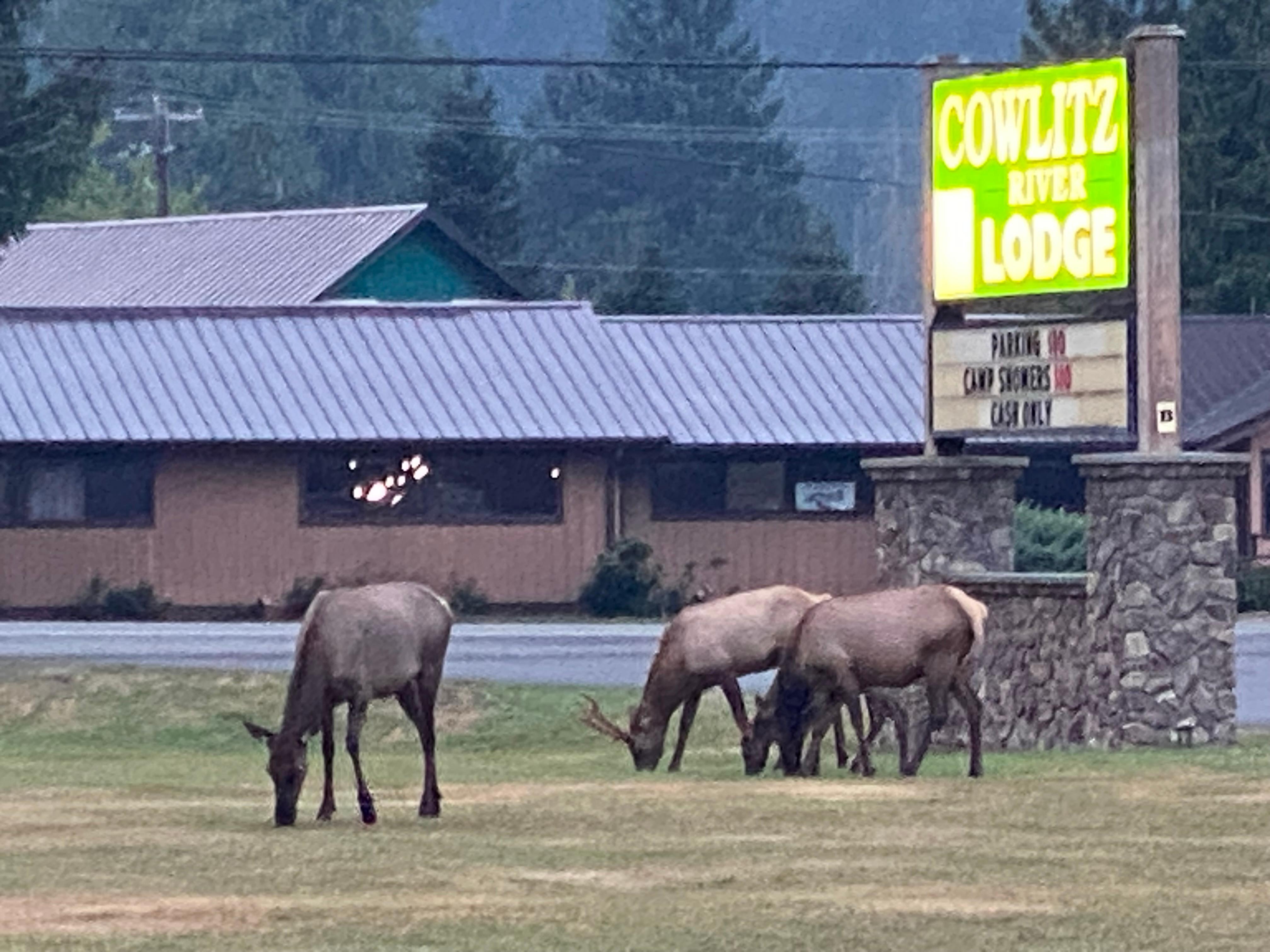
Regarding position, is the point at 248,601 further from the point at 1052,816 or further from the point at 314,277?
the point at 1052,816

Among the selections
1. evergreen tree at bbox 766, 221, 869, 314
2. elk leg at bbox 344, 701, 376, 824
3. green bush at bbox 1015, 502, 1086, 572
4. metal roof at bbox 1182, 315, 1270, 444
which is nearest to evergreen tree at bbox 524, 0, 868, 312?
evergreen tree at bbox 766, 221, 869, 314

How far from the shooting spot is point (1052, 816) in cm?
2066

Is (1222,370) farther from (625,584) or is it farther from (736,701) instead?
(736,701)

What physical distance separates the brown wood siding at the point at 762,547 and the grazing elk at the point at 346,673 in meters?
31.2

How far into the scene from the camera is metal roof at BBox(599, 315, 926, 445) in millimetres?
52656

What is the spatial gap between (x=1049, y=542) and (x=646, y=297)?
21.9 meters

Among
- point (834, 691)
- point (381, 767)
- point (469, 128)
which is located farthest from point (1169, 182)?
point (469, 128)

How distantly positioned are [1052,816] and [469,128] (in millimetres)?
75793

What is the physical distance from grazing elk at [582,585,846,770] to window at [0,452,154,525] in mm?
25267

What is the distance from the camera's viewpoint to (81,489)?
50.4m

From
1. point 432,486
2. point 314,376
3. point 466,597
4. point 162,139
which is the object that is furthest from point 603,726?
point 162,139

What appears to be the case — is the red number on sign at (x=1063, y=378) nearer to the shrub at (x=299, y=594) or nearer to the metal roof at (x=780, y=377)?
the shrub at (x=299, y=594)

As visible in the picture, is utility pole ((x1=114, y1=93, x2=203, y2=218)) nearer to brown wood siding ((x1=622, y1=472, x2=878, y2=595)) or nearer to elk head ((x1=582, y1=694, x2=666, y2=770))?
brown wood siding ((x1=622, y1=472, x2=878, y2=595))

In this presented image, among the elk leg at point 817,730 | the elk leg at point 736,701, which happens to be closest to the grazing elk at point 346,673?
the elk leg at point 817,730
